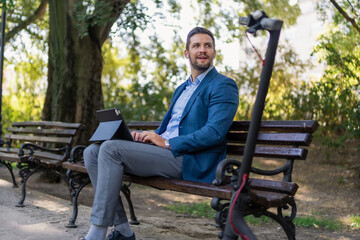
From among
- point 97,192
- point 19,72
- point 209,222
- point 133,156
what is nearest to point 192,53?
point 133,156

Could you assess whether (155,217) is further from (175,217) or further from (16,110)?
(16,110)

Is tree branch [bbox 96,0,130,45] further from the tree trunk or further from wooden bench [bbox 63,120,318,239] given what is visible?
wooden bench [bbox 63,120,318,239]

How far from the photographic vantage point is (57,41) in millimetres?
8352

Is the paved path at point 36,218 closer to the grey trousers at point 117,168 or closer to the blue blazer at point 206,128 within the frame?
the grey trousers at point 117,168

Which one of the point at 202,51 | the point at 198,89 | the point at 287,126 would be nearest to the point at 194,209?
the point at 198,89

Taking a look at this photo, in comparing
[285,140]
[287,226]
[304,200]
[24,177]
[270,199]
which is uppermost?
[285,140]

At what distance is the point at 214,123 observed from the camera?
3.40 meters

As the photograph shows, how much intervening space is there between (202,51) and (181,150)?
927 millimetres

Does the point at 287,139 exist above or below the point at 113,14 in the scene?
below

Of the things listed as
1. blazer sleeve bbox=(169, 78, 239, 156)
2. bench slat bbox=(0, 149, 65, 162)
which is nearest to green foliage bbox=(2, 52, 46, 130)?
bench slat bbox=(0, 149, 65, 162)

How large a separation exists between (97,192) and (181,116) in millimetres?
983

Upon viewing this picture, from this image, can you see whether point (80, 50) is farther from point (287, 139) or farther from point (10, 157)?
point (287, 139)

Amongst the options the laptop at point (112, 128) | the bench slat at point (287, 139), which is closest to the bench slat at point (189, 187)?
the laptop at point (112, 128)

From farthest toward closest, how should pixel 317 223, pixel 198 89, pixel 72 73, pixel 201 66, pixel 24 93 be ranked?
pixel 24 93
pixel 72 73
pixel 317 223
pixel 201 66
pixel 198 89
